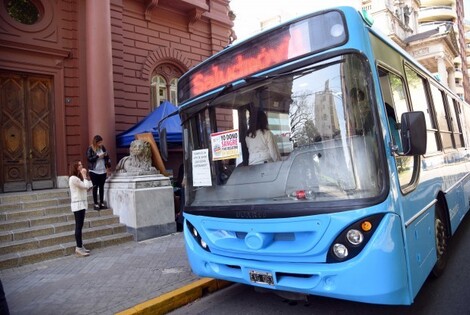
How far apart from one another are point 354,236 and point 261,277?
3.18ft

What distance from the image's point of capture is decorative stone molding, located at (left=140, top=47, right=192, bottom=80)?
12664 millimetres

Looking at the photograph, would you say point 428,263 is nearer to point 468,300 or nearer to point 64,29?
point 468,300

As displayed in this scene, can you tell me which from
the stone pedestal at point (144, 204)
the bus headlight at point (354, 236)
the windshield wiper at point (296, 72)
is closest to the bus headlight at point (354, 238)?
the bus headlight at point (354, 236)

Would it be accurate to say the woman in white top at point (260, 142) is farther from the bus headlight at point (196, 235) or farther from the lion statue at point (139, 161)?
the lion statue at point (139, 161)

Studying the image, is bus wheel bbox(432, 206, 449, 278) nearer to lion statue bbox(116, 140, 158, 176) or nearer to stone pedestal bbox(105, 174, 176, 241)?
stone pedestal bbox(105, 174, 176, 241)

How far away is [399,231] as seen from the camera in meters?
2.87

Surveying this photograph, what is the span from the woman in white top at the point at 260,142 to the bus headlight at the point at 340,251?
3.80 feet

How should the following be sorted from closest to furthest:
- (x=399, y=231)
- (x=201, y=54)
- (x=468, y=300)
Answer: (x=399, y=231) → (x=468, y=300) → (x=201, y=54)

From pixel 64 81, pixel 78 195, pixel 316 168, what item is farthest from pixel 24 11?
pixel 316 168

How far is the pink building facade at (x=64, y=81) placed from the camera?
9492mm

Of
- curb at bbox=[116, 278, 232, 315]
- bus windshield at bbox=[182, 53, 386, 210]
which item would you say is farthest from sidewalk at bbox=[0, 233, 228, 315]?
bus windshield at bbox=[182, 53, 386, 210]

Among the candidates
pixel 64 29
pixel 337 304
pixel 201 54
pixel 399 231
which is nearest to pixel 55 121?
pixel 64 29

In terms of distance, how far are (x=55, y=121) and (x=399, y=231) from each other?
9873 mm

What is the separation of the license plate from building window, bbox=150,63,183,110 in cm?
1062
